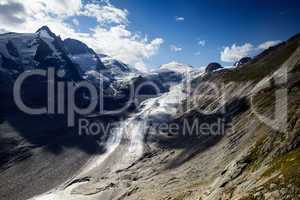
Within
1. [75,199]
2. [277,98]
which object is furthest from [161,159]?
[277,98]

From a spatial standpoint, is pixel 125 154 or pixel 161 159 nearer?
pixel 161 159

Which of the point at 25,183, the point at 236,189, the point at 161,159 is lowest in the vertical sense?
the point at 25,183

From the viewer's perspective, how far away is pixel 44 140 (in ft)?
502

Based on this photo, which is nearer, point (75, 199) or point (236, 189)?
point (236, 189)

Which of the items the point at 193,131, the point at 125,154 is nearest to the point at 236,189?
the point at 193,131

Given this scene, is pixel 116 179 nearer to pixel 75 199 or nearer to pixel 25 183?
pixel 75 199

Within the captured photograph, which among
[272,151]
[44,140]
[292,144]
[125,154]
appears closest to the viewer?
[292,144]

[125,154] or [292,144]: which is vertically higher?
[292,144]

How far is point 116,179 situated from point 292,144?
59.0 m

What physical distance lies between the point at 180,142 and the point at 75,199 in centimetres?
4062

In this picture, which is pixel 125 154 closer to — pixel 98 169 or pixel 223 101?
pixel 98 169

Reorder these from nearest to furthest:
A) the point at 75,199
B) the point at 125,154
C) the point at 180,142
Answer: the point at 75,199 → the point at 180,142 → the point at 125,154

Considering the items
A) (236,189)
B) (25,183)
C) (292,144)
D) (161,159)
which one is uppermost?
(292,144)

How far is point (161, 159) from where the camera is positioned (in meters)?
105
